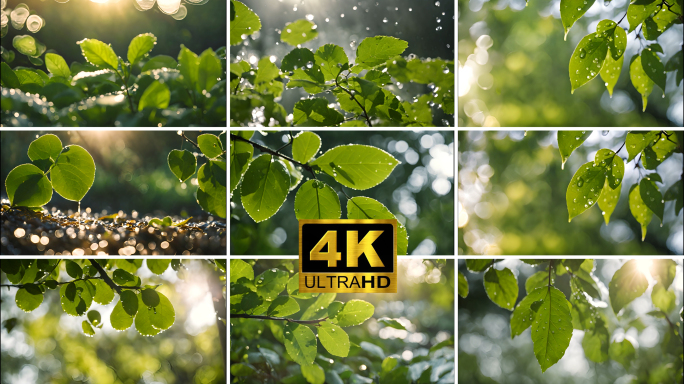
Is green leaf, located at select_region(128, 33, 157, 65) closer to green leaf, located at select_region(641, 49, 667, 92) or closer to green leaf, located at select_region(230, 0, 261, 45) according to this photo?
green leaf, located at select_region(230, 0, 261, 45)

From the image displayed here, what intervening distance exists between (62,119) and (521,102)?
4.38 ft

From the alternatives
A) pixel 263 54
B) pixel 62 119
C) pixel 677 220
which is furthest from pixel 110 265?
pixel 677 220

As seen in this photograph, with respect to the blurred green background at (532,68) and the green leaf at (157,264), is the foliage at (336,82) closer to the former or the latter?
the blurred green background at (532,68)

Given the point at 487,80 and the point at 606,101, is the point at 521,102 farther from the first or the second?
the point at 606,101

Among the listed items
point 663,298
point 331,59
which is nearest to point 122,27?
point 331,59

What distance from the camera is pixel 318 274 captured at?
1120 mm

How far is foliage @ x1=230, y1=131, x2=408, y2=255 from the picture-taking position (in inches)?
43.5

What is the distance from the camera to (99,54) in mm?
1098

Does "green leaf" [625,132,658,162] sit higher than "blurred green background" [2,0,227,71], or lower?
lower

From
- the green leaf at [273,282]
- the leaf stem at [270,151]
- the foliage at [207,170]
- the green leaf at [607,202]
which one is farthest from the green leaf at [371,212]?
the green leaf at [607,202]

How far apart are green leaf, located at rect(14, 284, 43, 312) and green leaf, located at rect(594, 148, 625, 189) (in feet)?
5.59

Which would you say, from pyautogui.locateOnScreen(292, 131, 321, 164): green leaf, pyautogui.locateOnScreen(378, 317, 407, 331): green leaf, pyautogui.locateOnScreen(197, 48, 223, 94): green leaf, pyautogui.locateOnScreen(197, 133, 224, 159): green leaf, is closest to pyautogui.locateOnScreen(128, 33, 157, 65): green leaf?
pyautogui.locateOnScreen(197, 48, 223, 94): green leaf

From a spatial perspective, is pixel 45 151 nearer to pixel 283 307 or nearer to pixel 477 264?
pixel 283 307

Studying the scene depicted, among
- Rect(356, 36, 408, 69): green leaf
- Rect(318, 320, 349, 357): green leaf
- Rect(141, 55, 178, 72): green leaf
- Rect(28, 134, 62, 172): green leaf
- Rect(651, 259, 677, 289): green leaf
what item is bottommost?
Rect(318, 320, 349, 357): green leaf
